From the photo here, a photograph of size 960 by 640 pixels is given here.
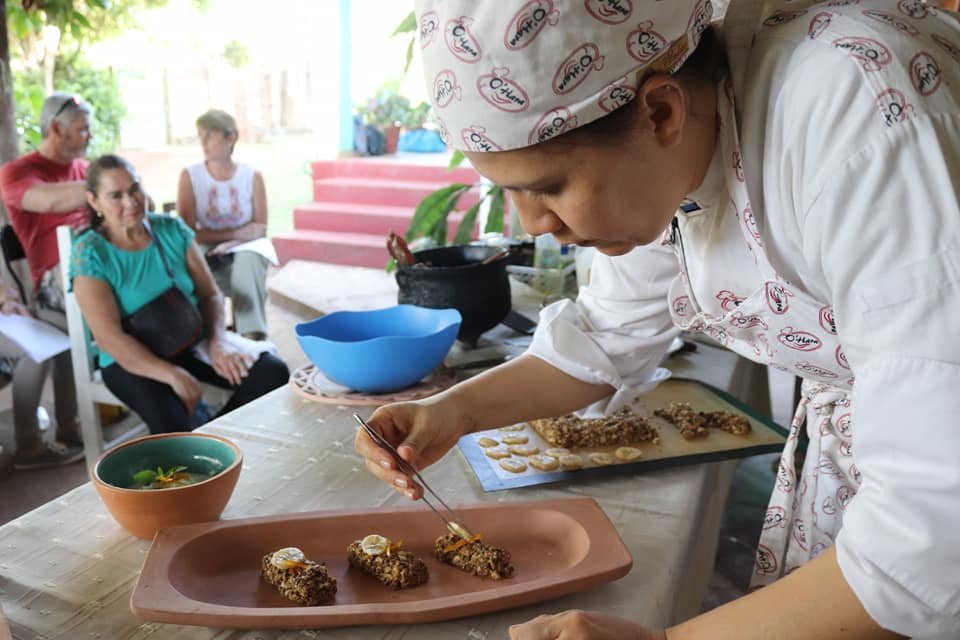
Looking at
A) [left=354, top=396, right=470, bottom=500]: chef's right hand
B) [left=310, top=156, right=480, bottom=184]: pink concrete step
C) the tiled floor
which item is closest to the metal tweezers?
[left=354, top=396, right=470, bottom=500]: chef's right hand

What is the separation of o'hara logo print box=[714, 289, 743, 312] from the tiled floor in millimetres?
1645

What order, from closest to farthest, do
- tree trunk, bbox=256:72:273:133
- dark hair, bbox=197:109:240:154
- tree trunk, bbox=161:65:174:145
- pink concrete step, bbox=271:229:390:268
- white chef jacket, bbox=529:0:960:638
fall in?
white chef jacket, bbox=529:0:960:638 < dark hair, bbox=197:109:240:154 < pink concrete step, bbox=271:229:390:268 < tree trunk, bbox=161:65:174:145 < tree trunk, bbox=256:72:273:133

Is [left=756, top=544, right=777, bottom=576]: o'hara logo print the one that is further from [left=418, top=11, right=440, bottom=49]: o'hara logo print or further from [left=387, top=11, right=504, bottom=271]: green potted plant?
[left=387, top=11, right=504, bottom=271]: green potted plant

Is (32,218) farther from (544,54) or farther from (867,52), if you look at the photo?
(867,52)

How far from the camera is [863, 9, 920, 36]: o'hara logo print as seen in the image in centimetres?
66

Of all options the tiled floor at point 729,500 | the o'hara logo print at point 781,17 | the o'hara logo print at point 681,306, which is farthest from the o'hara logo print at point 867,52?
the tiled floor at point 729,500

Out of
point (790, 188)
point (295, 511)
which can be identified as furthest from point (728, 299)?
point (295, 511)

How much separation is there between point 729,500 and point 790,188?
2.53 meters

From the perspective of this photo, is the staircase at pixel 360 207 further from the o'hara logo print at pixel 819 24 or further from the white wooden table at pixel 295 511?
the o'hara logo print at pixel 819 24

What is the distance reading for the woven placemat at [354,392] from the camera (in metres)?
1.53

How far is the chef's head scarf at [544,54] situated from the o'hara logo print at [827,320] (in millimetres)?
299

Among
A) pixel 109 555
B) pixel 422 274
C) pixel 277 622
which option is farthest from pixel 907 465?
pixel 422 274

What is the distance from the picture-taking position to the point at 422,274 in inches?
71.7

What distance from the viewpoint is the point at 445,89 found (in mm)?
748
